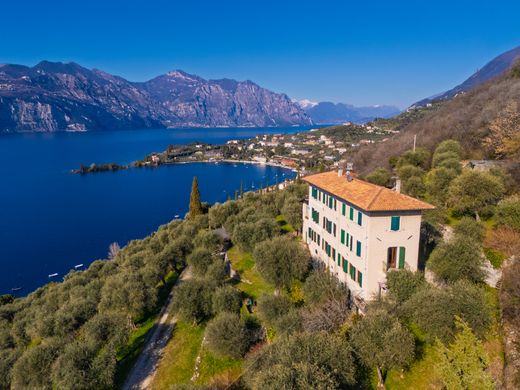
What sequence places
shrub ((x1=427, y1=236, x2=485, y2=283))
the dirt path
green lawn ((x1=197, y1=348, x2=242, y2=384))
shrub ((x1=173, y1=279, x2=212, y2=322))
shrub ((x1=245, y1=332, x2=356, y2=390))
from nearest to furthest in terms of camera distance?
1. shrub ((x1=245, y1=332, x2=356, y2=390))
2. shrub ((x1=427, y1=236, x2=485, y2=283))
3. green lawn ((x1=197, y1=348, x2=242, y2=384))
4. the dirt path
5. shrub ((x1=173, y1=279, x2=212, y2=322))

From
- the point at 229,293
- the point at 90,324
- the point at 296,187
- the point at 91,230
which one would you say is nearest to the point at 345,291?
the point at 229,293

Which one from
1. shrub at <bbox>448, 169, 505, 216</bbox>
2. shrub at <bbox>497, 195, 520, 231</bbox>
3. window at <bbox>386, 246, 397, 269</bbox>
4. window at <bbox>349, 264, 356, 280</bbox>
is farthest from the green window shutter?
shrub at <bbox>448, 169, 505, 216</bbox>

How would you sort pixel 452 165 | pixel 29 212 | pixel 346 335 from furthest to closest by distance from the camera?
pixel 29 212 < pixel 452 165 < pixel 346 335

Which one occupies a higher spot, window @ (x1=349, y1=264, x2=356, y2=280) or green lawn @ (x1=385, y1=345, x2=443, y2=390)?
window @ (x1=349, y1=264, x2=356, y2=280)

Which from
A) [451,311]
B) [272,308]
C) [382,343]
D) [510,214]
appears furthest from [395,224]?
[272,308]

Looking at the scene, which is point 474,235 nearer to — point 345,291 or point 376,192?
point 376,192

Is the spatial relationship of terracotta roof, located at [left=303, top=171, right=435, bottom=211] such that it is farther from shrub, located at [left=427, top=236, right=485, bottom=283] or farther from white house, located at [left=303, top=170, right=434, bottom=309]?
shrub, located at [left=427, top=236, right=485, bottom=283]

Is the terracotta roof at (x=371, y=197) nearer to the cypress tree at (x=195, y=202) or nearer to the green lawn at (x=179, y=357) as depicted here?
the green lawn at (x=179, y=357)
